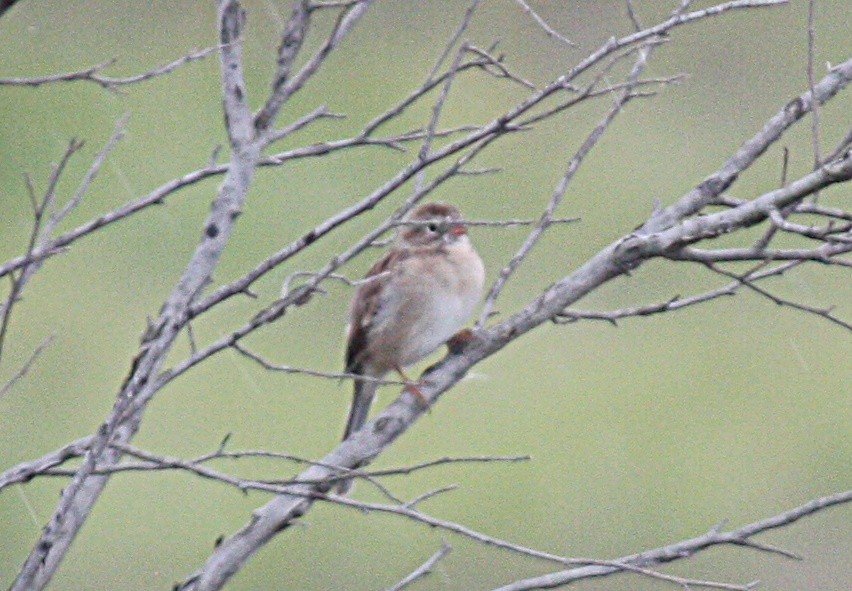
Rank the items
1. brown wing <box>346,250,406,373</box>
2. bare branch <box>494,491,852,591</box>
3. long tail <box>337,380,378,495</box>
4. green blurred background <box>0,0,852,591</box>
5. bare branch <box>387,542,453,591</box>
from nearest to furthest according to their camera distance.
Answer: bare branch <box>494,491,852,591</box>
bare branch <box>387,542,453,591</box>
long tail <box>337,380,378,495</box>
brown wing <box>346,250,406,373</box>
green blurred background <box>0,0,852,591</box>

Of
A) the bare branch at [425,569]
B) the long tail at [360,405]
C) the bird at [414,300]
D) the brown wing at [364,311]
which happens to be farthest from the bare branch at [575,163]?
the brown wing at [364,311]

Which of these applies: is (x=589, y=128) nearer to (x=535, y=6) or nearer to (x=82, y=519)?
(x=535, y=6)

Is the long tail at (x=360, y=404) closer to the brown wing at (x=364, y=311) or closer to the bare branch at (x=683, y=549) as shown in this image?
the brown wing at (x=364, y=311)

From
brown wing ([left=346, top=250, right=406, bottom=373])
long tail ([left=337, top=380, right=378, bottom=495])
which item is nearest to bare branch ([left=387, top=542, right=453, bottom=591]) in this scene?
long tail ([left=337, top=380, right=378, bottom=495])

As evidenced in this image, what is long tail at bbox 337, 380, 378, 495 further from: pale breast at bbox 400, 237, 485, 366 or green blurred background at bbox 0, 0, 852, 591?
green blurred background at bbox 0, 0, 852, 591

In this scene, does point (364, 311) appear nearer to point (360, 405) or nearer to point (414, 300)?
point (414, 300)

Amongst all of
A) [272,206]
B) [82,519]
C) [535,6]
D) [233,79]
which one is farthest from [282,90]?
[272,206]
